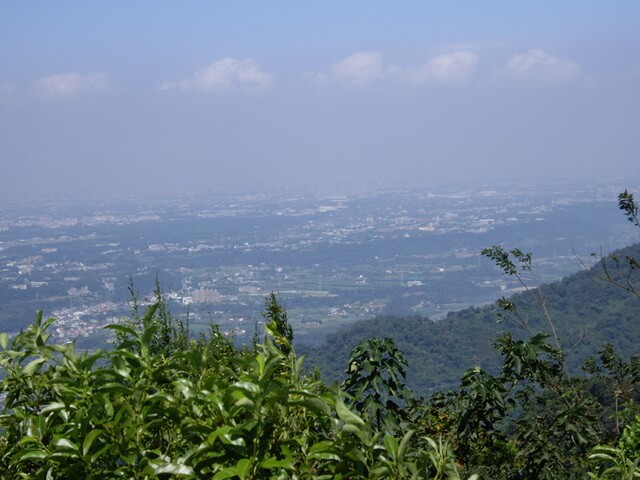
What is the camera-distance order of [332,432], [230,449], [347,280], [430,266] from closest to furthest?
[230,449] < [332,432] < [347,280] < [430,266]

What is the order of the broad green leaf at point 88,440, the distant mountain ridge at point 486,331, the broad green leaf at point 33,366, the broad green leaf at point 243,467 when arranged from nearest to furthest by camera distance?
the broad green leaf at point 243,467 → the broad green leaf at point 88,440 → the broad green leaf at point 33,366 → the distant mountain ridge at point 486,331

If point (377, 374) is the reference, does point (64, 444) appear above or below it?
above

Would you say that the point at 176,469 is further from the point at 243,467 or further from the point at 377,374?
the point at 377,374

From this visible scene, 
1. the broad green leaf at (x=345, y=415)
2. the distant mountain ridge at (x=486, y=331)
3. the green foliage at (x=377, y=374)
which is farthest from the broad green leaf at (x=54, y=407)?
the distant mountain ridge at (x=486, y=331)

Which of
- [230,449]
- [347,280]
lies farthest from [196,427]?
[347,280]

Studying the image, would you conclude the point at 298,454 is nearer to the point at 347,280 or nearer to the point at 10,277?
the point at 10,277

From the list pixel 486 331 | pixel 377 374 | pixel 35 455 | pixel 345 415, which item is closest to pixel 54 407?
pixel 35 455

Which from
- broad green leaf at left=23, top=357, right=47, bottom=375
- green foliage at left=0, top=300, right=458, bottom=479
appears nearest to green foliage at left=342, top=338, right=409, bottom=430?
green foliage at left=0, top=300, right=458, bottom=479

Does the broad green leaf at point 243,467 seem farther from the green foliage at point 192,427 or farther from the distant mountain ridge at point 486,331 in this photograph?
the distant mountain ridge at point 486,331
